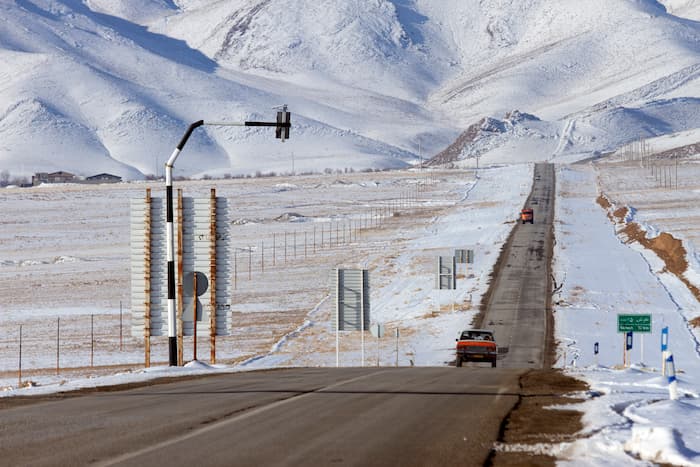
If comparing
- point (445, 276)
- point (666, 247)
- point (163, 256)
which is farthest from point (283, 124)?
point (666, 247)

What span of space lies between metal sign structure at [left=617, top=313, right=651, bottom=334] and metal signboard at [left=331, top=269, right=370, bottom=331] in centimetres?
1177

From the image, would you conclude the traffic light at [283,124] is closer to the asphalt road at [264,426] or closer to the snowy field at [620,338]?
the snowy field at [620,338]

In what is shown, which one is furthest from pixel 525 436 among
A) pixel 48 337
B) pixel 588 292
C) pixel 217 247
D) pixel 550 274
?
pixel 550 274

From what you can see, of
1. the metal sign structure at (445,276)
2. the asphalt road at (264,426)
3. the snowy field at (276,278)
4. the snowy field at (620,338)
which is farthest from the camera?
the metal sign structure at (445,276)

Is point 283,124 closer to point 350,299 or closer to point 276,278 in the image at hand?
point 350,299

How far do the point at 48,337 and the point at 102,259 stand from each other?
45191 mm

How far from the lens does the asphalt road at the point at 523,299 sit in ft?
167

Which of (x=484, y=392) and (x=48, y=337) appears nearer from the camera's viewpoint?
(x=484, y=392)

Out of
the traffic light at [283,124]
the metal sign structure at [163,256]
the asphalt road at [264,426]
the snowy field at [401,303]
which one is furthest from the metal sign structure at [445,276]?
the asphalt road at [264,426]

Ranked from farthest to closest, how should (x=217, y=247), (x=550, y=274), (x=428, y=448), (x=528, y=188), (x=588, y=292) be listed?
(x=528, y=188) < (x=550, y=274) < (x=588, y=292) < (x=217, y=247) < (x=428, y=448)

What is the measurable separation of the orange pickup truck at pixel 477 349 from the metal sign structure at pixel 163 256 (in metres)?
11.8

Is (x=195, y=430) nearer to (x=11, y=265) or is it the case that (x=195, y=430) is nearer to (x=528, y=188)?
(x=11, y=265)

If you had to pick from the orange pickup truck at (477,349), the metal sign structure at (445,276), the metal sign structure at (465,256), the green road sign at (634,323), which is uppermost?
the metal sign structure at (465,256)

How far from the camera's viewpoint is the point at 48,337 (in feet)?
194
